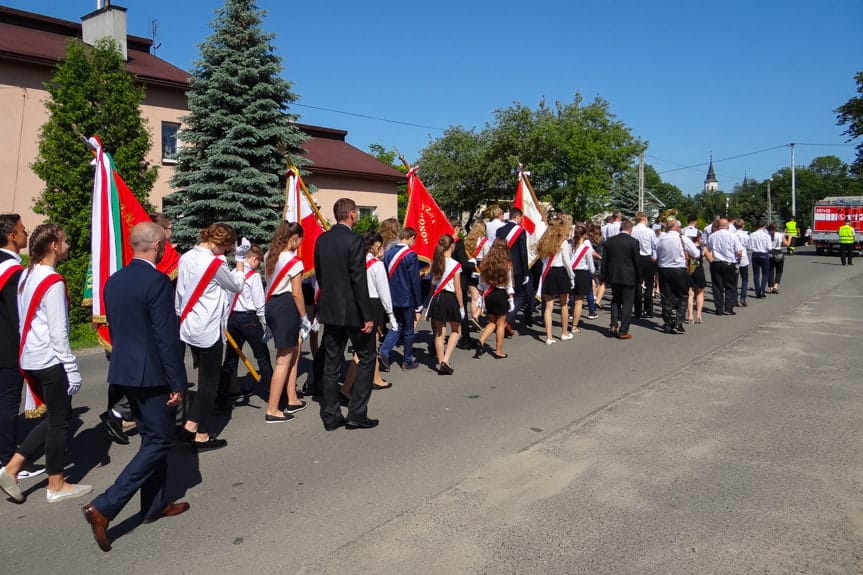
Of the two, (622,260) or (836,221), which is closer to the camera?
(622,260)

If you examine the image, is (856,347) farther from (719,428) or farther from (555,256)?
(719,428)

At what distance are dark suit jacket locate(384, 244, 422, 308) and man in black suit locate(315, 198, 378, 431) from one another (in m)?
2.37

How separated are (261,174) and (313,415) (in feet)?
41.5

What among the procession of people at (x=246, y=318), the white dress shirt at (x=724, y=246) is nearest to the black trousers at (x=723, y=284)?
the white dress shirt at (x=724, y=246)

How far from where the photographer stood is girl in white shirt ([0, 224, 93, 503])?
4.41 meters

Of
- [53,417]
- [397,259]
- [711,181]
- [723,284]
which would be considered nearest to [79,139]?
[397,259]

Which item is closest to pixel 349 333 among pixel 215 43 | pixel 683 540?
pixel 683 540

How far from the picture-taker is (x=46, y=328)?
4.46 m

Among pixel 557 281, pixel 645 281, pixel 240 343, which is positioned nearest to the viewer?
pixel 240 343

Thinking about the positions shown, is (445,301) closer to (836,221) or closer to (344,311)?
(344,311)

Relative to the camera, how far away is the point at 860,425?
19.4ft

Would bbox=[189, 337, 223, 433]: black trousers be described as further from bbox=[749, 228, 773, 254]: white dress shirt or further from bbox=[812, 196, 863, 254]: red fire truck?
bbox=[812, 196, 863, 254]: red fire truck

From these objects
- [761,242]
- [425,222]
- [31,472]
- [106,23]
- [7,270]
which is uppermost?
[106,23]

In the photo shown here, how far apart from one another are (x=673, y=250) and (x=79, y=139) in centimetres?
1195
